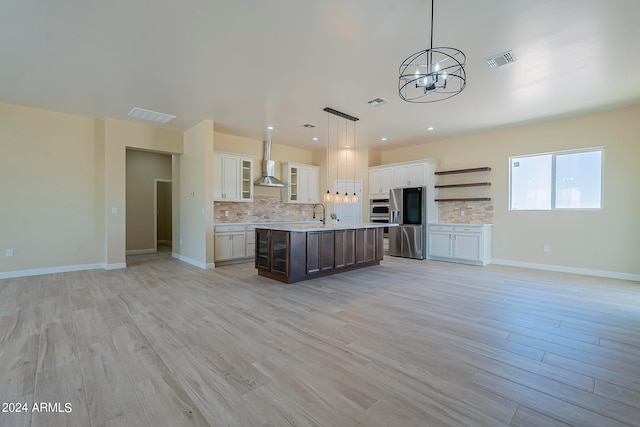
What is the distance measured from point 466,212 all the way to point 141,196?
8.58 metres

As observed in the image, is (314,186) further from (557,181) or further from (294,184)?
(557,181)

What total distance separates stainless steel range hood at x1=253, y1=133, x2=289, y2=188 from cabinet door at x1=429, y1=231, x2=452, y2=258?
3942 millimetres

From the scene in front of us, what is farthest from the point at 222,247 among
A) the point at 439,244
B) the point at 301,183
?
the point at 439,244

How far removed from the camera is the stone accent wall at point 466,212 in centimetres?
641

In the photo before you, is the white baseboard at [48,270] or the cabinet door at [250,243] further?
the cabinet door at [250,243]

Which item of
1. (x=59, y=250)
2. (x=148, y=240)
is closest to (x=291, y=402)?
(x=59, y=250)

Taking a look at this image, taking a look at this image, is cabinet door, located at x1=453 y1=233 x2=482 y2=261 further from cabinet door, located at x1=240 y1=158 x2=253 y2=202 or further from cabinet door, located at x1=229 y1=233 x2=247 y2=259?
cabinet door, located at x1=240 y1=158 x2=253 y2=202

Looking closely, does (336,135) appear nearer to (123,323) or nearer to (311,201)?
(311,201)

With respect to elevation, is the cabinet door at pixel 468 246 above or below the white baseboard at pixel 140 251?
above

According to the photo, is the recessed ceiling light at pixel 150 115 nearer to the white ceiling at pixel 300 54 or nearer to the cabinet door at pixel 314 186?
the white ceiling at pixel 300 54

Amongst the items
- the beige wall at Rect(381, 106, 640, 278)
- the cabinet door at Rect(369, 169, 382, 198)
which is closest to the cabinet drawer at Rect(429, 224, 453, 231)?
the beige wall at Rect(381, 106, 640, 278)

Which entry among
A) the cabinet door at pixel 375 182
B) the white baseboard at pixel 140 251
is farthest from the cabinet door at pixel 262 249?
the white baseboard at pixel 140 251

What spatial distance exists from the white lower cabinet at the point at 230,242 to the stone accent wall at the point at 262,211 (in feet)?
2.02

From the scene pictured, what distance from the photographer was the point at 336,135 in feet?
22.3
